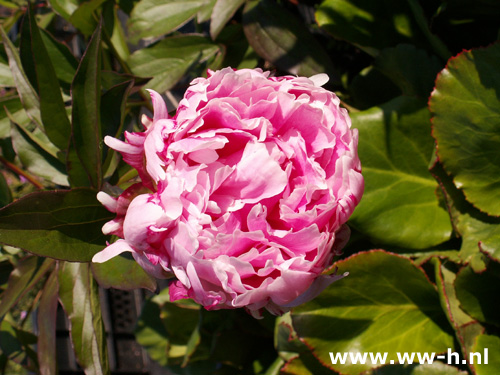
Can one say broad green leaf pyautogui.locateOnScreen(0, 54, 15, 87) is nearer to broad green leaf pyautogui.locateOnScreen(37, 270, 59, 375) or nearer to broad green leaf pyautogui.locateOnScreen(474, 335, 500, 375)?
broad green leaf pyautogui.locateOnScreen(37, 270, 59, 375)

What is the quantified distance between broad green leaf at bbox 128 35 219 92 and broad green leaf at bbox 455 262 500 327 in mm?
524

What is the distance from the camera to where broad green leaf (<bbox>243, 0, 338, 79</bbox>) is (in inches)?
30.1

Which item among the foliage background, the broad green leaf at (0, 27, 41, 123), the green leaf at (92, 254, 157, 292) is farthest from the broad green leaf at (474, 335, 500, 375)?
the broad green leaf at (0, 27, 41, 123)

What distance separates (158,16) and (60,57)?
0.17 meters

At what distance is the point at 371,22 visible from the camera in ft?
2.62

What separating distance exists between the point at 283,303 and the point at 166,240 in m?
0.11

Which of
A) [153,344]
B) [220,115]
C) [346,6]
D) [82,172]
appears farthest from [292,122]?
[153,344]

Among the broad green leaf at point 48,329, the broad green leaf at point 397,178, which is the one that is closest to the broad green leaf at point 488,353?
the broad green leaf at point 397,178

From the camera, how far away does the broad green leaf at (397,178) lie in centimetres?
73

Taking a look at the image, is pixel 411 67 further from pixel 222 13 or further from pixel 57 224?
pixel 57 224

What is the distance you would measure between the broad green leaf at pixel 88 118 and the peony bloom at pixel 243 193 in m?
0.11

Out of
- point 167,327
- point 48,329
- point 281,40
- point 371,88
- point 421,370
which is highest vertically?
point 281,40

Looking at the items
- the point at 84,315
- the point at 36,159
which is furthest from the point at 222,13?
the point at 84,315

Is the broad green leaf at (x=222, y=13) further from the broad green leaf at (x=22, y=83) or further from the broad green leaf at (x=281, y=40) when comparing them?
the broad green leaf at (x=22, y=83)
